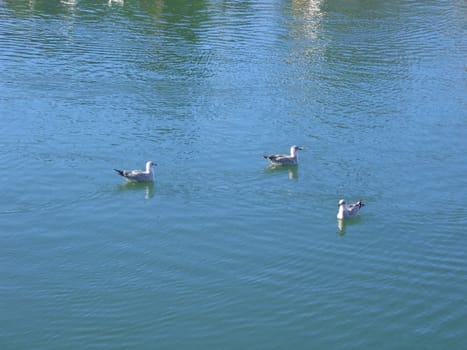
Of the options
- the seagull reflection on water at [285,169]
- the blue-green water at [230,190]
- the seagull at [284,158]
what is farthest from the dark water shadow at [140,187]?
the seagull at [284,158]

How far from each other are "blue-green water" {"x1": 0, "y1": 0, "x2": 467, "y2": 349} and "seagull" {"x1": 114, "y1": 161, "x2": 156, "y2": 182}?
0.45m

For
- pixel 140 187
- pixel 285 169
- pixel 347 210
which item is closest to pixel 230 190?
pixel 285 169

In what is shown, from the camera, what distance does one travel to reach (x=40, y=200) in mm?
29875

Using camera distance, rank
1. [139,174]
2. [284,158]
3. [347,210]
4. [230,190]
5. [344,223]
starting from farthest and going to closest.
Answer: [284,158]
[139,174]
[230,190]
[347,210]
[344,223]

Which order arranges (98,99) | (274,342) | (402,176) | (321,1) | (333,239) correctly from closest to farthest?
(274,342)
(333,239)
(402,176)
(98,99)
(321,1)

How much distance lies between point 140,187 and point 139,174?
0.50 metres

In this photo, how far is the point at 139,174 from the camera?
31.1m

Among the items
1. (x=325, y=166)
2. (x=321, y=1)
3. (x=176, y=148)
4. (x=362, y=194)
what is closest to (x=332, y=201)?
(x=362, y=194)

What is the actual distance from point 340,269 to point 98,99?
20.6 metres

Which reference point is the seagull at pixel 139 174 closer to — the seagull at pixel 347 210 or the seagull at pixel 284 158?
the seagull at pixel 284 158

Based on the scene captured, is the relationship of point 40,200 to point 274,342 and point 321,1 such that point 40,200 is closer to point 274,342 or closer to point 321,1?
point 274,342

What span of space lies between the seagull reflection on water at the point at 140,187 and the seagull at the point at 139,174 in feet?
0.53

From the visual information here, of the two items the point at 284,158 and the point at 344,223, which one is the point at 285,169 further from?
the point at 344,223

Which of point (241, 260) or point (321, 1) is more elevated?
point (321, 1)
